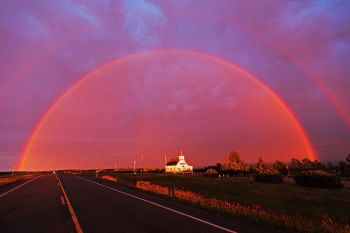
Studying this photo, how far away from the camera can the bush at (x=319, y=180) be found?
175ft

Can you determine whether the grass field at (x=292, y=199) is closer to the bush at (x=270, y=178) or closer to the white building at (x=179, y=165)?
the bush at (x=270, y=178)

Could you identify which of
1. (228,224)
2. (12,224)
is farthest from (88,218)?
(228,224)

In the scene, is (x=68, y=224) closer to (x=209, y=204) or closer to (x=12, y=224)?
(x=12, y=224)

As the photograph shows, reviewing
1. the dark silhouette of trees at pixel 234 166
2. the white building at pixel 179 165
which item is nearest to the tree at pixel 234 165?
the dark silhouette of trees at pixel 234 166

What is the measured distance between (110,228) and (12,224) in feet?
13.7

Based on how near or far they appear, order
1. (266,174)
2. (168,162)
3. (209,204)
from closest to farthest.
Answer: (209,204) → (266,174) → (168,162)

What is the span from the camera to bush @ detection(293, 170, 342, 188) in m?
53.3

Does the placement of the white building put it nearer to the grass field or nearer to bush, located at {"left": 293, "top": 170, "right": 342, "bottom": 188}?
bush, located at {"left": 293, "top": 170, "right": 342, "bottom": 188}

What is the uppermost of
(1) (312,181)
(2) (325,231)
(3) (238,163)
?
(3) (238,163)

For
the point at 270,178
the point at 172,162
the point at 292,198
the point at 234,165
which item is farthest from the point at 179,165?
the point at 292,198

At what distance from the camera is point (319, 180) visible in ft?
182

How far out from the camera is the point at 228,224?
38.9 ft

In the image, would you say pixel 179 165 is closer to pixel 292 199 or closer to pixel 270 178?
pixel 270 178

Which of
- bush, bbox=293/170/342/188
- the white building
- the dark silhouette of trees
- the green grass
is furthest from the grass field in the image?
the white building
